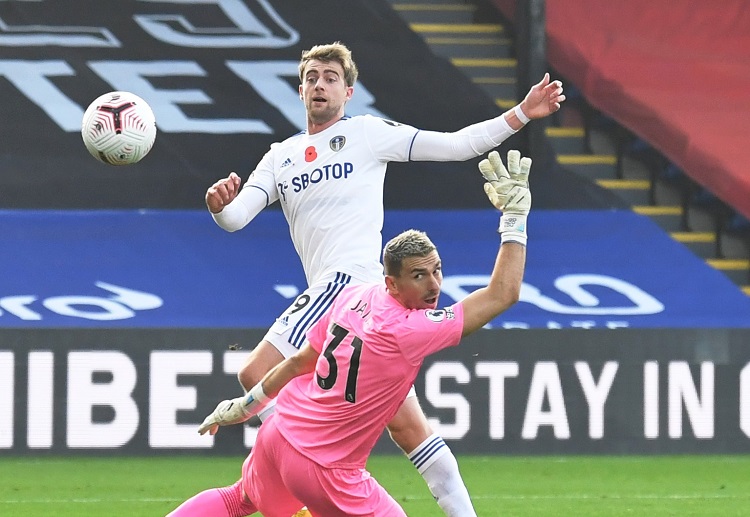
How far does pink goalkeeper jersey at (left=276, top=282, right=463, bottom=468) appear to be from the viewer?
4.41m

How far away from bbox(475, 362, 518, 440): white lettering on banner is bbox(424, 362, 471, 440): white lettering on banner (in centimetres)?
14

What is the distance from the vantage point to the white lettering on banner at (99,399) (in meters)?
10.1

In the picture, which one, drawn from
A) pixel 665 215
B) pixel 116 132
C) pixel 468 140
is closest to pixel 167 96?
pixel 665 215

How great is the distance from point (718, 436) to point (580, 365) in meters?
1.15

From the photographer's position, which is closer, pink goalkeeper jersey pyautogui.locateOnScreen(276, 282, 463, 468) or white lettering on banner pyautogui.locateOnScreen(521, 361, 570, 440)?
pink goalkeeper jersey pyautogui.locateOnScreen(276, 282, 463, 468)

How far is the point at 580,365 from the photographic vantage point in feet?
34.4

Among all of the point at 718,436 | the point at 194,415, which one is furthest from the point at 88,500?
the point at 718,436

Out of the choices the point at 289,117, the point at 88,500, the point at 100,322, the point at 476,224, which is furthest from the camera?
the point at 289,117

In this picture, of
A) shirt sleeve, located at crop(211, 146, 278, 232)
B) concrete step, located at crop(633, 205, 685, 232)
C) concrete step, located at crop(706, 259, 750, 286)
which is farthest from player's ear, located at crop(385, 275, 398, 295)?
concrete step, located at crop(633, 205, 685, 232)

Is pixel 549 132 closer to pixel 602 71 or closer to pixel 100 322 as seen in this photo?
pixel 602 71

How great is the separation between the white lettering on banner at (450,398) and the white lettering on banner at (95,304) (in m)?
2.56

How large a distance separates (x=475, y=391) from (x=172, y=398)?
2.23 m

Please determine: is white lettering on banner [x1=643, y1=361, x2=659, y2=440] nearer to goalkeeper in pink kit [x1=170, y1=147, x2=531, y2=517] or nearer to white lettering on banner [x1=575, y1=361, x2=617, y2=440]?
white lettering on banner [x1=575, y1=361, x2=617, y2=440]

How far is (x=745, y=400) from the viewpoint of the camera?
1045 centimetres
